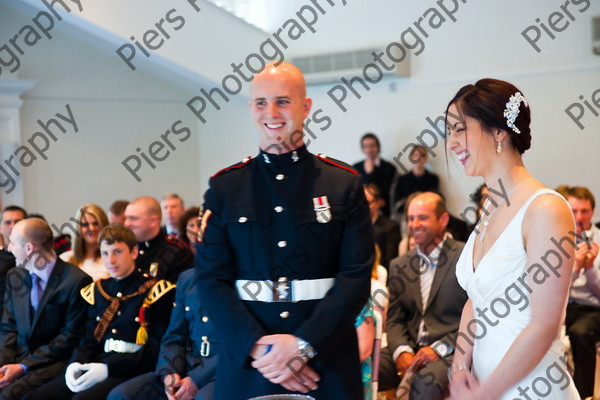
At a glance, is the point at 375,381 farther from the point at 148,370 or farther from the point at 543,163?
the point at 543,163

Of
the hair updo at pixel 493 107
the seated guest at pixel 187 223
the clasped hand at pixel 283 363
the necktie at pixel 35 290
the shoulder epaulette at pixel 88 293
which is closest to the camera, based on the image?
the hair updo at pixel 493 107

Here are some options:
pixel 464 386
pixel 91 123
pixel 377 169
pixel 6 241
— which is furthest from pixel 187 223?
pixel 91 123

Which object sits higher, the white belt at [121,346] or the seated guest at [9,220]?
the seated guest at [9,220]

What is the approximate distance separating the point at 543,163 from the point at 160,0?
421cm

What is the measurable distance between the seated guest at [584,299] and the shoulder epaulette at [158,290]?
2.12 meters

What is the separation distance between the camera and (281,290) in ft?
6.27

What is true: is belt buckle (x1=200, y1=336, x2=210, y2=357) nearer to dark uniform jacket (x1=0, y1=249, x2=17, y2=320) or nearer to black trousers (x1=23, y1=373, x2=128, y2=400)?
black trousers (x1=23, y1=373, x2=128, y2=400)

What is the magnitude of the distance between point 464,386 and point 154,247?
2.94 m

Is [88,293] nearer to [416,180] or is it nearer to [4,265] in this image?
[4,265]

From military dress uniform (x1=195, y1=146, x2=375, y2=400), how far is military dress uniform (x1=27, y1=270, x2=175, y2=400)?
65.8 inches

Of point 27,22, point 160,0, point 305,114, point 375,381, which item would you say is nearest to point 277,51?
point 160,0

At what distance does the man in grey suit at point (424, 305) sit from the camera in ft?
11.1

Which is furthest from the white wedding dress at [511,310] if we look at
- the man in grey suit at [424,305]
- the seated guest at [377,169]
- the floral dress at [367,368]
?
the seated guest at [377,169]

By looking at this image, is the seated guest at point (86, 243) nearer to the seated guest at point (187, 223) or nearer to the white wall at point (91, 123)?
the seated guest at point (187, 223)
